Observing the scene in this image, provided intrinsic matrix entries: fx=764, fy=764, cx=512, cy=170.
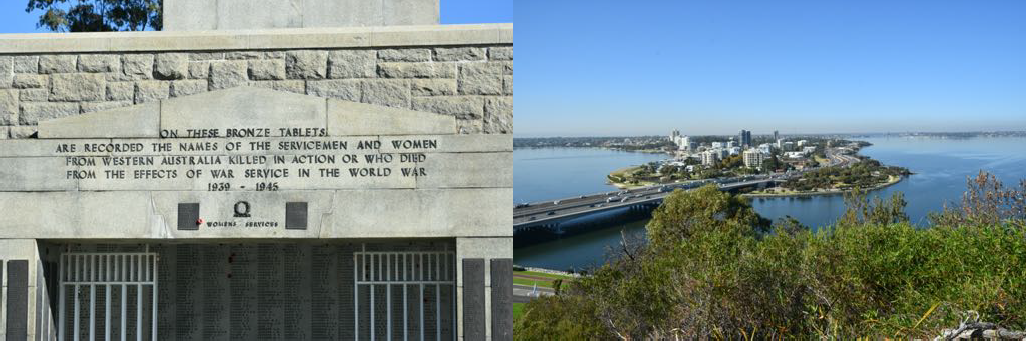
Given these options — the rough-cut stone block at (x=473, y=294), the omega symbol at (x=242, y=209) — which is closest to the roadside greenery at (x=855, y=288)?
the rough-cut stone block at (x=473, y=294)

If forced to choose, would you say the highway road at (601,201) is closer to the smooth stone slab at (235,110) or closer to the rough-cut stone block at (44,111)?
the rough-cut stone block at (44,111)

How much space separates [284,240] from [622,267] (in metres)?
18.4

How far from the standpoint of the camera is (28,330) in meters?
7.24

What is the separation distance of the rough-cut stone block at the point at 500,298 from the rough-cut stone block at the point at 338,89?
2087mm

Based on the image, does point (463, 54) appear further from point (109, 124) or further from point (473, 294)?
point (109, 124)

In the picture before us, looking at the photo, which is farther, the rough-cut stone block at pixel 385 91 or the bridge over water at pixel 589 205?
the bridge over water at pixel 589 205

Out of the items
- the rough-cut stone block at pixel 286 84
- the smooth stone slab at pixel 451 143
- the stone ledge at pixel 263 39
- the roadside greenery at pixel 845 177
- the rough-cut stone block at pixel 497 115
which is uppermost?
the stone ledge at pixel 263 39

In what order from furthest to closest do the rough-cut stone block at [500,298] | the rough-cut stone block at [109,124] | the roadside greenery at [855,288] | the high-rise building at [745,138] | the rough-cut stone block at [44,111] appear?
1. the high-rise building at [745,138]
2. the roadside greenery at [855,288]
3. the rough-cut stone block at [44,111]
4. the rough-cut stone block at [109,124]
5. the rough-cut stone block at [500,298]

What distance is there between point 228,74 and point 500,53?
2.64m

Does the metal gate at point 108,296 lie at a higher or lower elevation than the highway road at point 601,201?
higher

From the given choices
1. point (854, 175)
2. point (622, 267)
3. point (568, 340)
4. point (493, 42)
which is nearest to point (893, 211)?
point (622, 267)

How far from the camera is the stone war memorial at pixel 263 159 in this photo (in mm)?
7012

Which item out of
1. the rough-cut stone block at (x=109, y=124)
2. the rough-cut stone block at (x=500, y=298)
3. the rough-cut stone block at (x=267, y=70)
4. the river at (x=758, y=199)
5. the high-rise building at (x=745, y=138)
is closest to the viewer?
the rough-cut stone block at (x=500, y=298)

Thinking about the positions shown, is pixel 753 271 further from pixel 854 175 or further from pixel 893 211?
pixel 854 175
